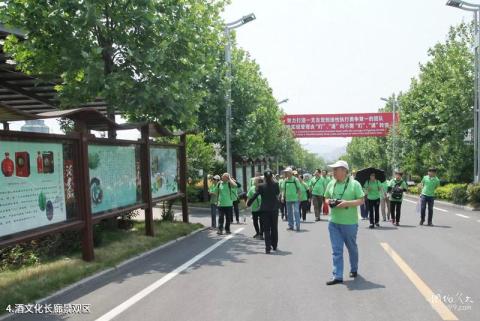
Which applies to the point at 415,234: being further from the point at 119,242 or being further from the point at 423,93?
the point at 423,93

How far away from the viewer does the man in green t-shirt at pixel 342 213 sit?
7523 mm

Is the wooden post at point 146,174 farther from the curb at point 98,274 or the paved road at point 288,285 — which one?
the paved road at point 288,285

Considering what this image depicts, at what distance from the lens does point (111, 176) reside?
1126 centimetres

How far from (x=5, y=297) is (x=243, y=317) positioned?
3208 mm

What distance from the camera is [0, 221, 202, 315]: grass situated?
23.4ft

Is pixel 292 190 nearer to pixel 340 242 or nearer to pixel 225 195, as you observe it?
pixel 225 195

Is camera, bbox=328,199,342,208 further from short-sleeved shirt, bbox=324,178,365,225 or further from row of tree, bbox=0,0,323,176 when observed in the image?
row of tree, bbox=0,0,323,176

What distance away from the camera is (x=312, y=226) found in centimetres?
1650

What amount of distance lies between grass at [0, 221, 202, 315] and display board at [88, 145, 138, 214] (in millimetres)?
851

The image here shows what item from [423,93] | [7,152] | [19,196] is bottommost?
[19,196]

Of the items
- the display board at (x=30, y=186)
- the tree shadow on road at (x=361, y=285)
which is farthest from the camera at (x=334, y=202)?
the display board at (x=30, y=186)

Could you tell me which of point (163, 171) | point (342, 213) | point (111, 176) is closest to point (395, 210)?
point (163, 171)

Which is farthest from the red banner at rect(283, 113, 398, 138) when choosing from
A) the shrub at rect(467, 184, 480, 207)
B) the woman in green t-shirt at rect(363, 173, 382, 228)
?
the woman in green t-shirt at rect(363, 173, 382, 228)

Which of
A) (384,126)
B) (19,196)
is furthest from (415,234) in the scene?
(384,126)
